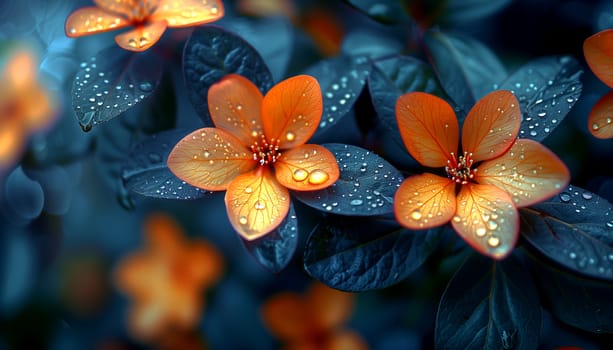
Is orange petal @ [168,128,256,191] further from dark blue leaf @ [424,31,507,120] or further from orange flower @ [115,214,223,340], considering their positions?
orange flower @ [115,214,223,340]

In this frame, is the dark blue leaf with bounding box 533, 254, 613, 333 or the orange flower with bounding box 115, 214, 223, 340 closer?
the dark blue leaf with bounding box 533, 254, 613, 333

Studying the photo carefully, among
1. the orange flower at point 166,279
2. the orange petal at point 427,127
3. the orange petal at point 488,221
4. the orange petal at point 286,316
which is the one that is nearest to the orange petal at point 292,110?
the orange petal at point 427,127

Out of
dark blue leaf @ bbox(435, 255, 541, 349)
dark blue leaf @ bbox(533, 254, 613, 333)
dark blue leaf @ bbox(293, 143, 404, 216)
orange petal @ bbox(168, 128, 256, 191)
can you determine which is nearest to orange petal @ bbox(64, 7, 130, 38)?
orange petal @ bbox(168, 128, 256, 191)

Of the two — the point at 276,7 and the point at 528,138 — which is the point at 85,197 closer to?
the point at 276,7

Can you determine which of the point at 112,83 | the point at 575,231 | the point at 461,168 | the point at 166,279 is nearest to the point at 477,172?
the point at 461,168

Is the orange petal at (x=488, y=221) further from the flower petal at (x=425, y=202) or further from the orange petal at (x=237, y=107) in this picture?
the orange petal at (x=237, y=107)

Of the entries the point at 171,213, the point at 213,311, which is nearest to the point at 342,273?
the point at 213,311
